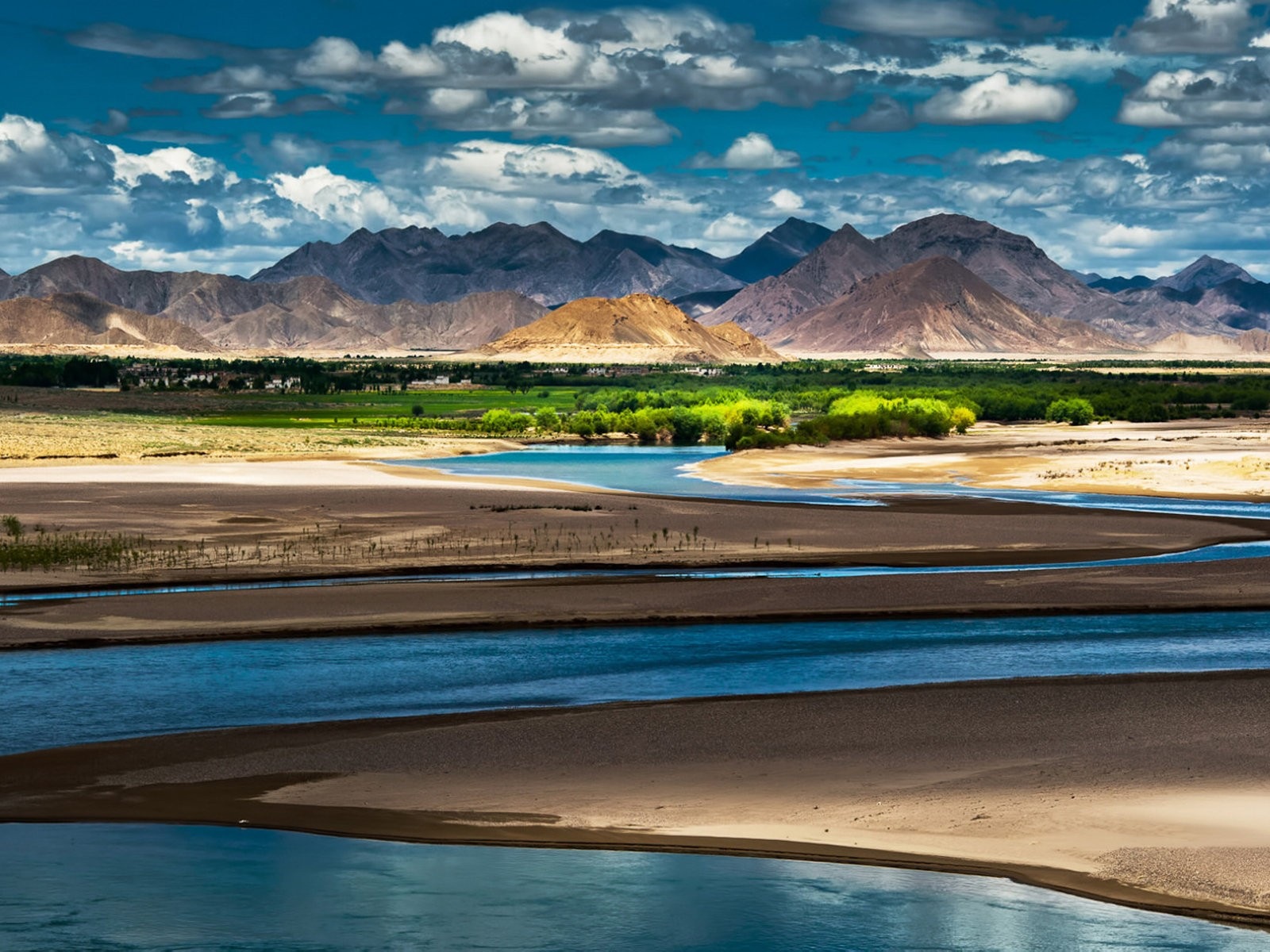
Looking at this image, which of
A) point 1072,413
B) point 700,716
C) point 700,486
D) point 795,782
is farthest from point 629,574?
point 1072,413

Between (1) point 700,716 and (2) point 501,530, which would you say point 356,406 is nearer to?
(2) point 501,530

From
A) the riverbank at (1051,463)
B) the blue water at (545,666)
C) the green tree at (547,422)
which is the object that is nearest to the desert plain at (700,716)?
the blue water at (545,666)

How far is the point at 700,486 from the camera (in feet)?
239

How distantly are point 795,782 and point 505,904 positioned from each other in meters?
5.33

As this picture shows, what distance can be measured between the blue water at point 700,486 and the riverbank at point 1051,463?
6.28ft

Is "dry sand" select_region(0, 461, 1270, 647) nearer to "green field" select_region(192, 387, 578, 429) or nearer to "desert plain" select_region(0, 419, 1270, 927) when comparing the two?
"desert plain" select_region(0, 419, 1270, 927)

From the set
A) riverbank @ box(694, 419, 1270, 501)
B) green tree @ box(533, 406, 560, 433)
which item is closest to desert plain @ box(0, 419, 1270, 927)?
riverbank @ box(694, 419, 1270, 501)

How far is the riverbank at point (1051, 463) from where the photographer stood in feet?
231

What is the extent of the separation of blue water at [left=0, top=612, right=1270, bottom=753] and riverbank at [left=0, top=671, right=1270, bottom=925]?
1402mm

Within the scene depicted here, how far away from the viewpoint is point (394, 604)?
3516 centimetres

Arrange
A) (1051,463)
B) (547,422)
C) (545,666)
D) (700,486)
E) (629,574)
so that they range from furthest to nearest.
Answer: (547,422)
(1051,463)
(700,486)
(629,574)
(545,666)

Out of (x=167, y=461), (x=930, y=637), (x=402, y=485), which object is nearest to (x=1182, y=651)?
(x=930, y=637)

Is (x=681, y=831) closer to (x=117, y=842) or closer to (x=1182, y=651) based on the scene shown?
(x=117, y=842)

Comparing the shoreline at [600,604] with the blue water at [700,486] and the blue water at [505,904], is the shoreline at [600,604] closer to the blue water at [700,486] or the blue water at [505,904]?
the blue water at [505,904]
